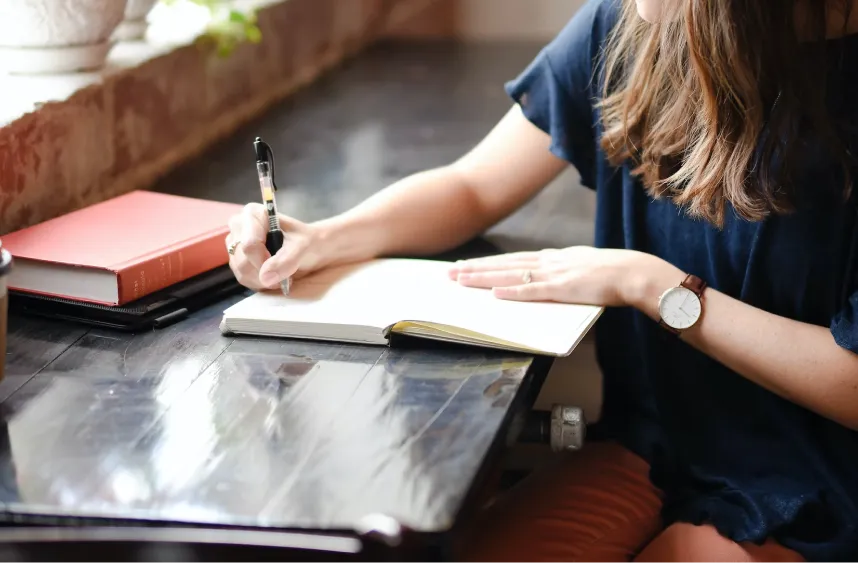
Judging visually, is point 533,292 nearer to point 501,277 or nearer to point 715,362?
point 501,277

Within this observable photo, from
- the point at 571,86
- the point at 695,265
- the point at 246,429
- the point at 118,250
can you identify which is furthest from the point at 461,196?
the point at 246,429

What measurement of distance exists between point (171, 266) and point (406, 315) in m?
0.30

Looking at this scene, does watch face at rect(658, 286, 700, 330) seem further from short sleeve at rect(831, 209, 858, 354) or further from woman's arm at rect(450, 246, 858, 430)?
short sleeve at rect(831, 209, 858, 354)

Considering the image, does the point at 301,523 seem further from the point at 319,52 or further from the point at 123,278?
the point at 319,52

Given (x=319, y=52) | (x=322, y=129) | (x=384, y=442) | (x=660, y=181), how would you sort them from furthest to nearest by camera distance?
1. (x=319, y=52)
2. (x=322, y=129)
3. (x=660, y=181)
4. (x=384, y=442)

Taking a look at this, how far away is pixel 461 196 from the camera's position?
1358 millimetres

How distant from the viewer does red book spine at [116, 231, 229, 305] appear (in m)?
1.10

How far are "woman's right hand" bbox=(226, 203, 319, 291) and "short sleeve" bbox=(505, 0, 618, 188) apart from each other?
1.18ft

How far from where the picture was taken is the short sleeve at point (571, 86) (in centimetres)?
129

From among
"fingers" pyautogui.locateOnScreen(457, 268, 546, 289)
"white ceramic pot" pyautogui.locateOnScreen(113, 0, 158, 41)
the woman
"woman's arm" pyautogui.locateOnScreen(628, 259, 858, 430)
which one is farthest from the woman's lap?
"white ceramic pot" pyautogui.locateOnScreen(113, 0, 158, 41)

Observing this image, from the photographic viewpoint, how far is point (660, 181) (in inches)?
46.8

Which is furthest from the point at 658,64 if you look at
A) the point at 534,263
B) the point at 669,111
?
the point at 534,263

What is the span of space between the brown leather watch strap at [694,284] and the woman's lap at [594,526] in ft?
0.85

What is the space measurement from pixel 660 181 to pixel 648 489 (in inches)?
14.8
